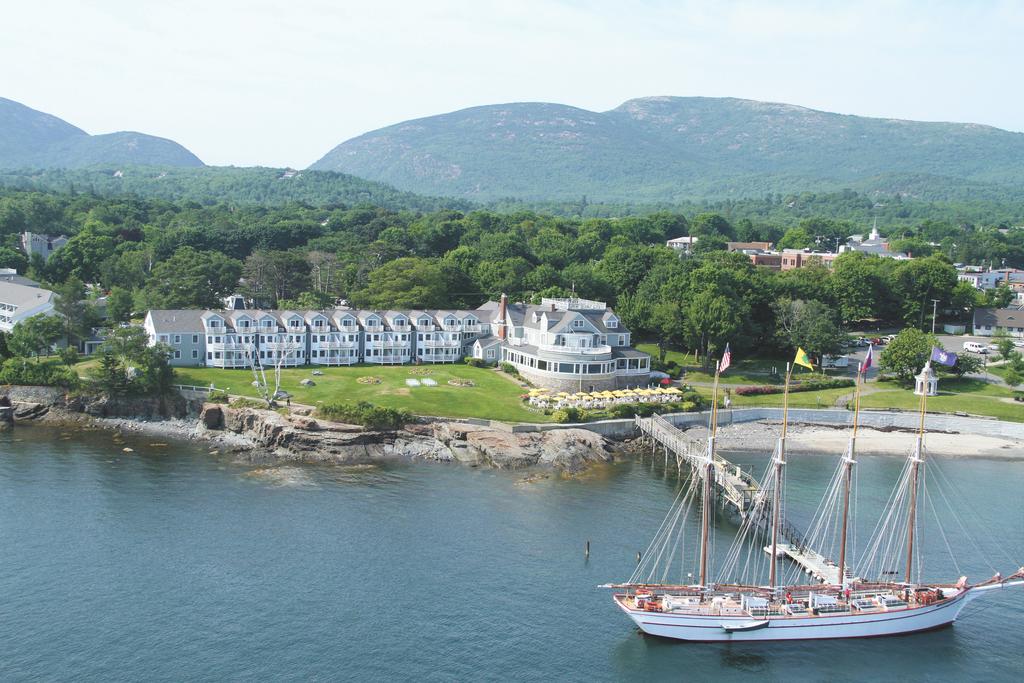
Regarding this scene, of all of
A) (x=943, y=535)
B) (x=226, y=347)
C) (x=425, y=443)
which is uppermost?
(x=226, y=347)

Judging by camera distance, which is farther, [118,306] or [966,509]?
[118,306]

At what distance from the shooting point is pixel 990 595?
50281 millimetres

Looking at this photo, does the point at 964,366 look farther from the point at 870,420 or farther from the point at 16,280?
the point at 16,280

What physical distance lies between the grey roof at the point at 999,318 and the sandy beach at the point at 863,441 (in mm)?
50501

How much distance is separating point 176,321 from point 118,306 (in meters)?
13.9

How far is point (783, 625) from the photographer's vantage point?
44719mm

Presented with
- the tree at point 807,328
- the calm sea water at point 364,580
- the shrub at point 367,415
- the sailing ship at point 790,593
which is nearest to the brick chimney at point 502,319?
the shrub at point 367,415

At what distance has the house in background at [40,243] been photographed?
14975 centimetres

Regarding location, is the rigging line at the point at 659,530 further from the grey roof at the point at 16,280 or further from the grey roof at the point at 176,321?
the grey roof at the point at 16,280

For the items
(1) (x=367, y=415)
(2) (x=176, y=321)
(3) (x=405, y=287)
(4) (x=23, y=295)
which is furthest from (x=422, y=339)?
(4) (x=23, y=295)

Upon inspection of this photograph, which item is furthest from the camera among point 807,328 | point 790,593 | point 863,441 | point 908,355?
point 807,328

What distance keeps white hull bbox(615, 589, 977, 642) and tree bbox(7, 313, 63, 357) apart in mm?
67551

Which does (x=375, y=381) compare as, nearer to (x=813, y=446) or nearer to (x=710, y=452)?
(x=813, y=446)

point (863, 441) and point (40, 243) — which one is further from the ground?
point (40, 243)
